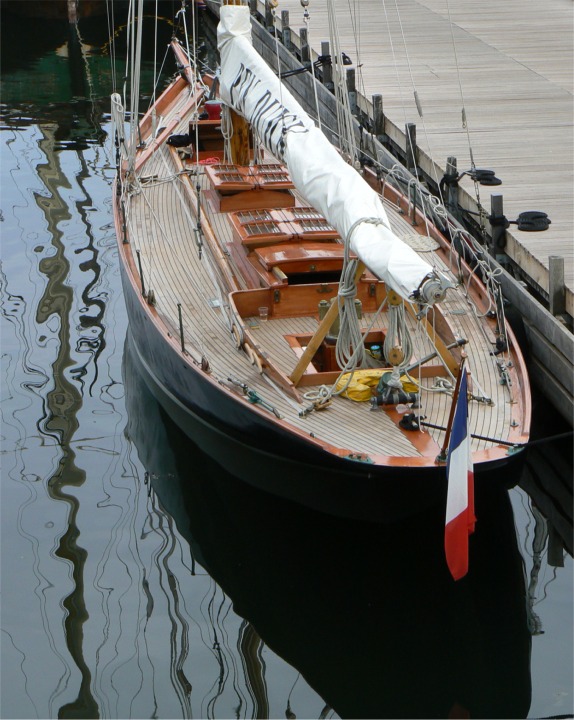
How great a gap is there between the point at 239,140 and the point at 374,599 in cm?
702

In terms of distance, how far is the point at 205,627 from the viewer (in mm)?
8016

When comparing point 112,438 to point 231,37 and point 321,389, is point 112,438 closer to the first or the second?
point 321,389

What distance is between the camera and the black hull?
773 cm

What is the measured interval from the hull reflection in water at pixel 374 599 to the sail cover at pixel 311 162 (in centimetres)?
206

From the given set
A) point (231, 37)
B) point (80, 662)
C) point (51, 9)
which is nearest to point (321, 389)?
point (80, 662)

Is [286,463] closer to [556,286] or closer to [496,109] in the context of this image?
[556,286]

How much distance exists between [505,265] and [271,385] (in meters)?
3.97

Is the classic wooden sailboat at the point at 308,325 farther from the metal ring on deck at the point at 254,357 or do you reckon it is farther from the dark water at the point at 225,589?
the dark water at the point at 225,589

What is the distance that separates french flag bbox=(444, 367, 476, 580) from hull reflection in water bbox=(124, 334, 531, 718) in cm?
89

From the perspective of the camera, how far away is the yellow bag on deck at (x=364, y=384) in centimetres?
863

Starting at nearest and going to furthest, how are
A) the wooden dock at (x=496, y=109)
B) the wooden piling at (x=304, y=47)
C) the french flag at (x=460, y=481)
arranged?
the french flag at (x=460, y=481)
the wooden dock at (x=496, y=109)
the wooden piling at (x=304, y=47)

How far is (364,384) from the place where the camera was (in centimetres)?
868

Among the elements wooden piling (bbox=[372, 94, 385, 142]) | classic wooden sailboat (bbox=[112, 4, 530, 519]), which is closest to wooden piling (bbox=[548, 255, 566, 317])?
classic wooden sailboat (bbox=[112, 4, 530, 519])

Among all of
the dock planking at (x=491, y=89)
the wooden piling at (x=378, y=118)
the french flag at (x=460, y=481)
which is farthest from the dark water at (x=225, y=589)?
the wooden piling at (x=378, y=118)
